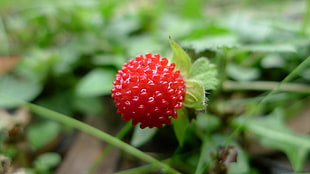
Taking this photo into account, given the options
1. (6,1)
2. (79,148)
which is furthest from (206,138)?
(6,1)

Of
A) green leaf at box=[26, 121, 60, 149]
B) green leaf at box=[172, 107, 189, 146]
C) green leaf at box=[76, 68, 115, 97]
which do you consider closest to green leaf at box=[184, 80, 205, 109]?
green leaf at box=[172, 107, 189, 146]

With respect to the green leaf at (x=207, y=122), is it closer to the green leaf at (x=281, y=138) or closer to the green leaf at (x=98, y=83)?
the green leaf at (x=281, y=138)

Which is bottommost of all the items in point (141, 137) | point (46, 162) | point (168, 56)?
point (46, 162)

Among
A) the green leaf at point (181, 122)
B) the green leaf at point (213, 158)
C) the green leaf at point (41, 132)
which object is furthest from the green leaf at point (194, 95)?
the green leaf at point (41, 132)

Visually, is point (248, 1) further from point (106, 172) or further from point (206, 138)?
point (106, 172)

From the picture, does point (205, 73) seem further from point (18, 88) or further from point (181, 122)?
point (18, 88)

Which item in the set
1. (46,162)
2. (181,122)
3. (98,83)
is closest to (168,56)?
(98,83)

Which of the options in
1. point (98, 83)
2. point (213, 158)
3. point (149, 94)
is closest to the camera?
point (149, 94)
